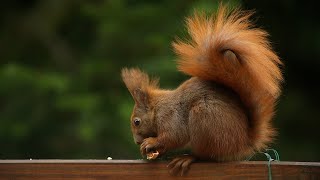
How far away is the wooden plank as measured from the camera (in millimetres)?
2578

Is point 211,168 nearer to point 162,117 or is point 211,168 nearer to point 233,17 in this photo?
point 162,117

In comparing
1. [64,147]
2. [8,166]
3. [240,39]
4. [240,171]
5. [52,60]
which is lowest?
[240,171]

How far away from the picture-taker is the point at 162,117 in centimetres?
298

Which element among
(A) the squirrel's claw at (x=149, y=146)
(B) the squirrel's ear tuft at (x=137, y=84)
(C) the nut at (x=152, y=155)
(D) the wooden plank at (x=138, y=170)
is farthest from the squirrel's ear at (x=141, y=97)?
(D) the wooden plank at (x=138, y=170)

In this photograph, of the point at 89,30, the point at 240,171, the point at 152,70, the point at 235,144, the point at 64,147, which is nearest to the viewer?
the point at 240,171

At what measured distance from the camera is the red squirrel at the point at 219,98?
279 cm

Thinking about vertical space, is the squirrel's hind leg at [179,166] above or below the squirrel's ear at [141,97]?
below

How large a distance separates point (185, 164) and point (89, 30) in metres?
4.14

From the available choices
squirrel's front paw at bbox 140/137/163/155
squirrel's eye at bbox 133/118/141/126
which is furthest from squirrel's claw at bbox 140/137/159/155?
squirrel's eye at bbox 133/118/141/126

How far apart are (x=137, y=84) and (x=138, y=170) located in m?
0.51

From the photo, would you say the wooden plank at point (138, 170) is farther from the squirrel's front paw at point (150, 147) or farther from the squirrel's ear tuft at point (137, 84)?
the squirrel's ear tuft at point (137, 84)

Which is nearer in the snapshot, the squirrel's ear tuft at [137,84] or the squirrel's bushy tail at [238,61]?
the squirrel's bushy tail at [238,61]

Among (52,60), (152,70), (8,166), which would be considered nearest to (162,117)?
(8,166)

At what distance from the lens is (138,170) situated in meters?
2.66
